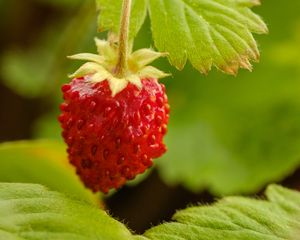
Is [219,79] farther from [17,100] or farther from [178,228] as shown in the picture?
[178,228]

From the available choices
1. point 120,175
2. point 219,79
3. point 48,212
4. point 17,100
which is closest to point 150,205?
point 219,79

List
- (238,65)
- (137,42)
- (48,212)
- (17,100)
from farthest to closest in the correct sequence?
(17,100) → (137,42) → (238,65) → (48,212)

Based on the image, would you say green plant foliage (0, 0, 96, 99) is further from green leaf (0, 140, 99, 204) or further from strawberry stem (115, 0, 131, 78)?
strawberry stem (115, 0, 131, 78)

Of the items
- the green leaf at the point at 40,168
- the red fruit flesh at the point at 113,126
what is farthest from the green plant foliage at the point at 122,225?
the green leaf at the point at 40,168

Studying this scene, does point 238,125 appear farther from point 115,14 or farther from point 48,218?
point 48,218

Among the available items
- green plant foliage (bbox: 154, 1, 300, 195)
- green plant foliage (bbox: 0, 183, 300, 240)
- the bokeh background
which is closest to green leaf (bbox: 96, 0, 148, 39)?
green plant foliage (bbox: 0, 183, 300, 240)
